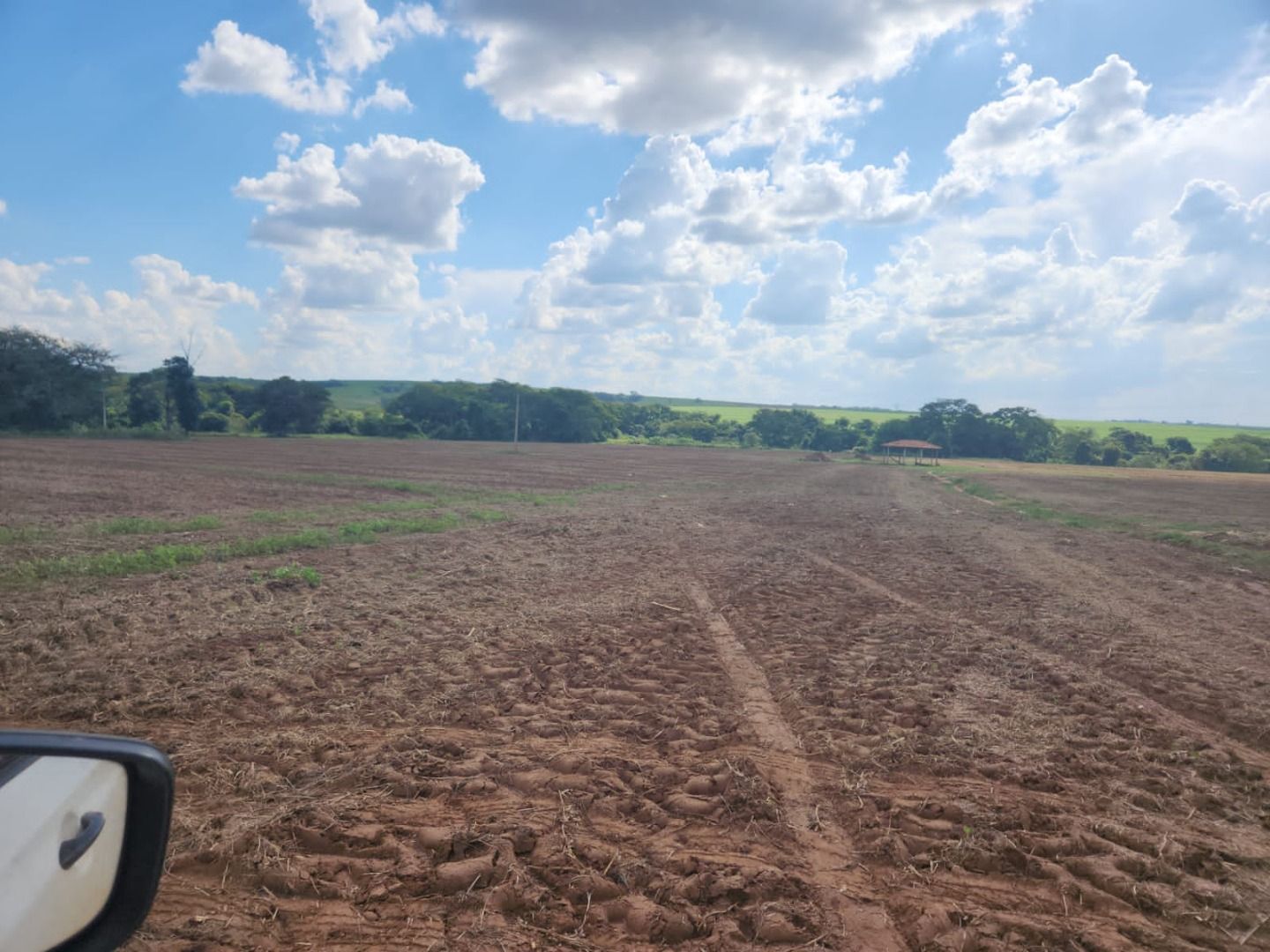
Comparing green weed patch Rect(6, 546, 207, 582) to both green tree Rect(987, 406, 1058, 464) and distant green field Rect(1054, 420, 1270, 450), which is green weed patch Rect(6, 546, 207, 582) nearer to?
green tree Rect(987, 406, 1058, 464)

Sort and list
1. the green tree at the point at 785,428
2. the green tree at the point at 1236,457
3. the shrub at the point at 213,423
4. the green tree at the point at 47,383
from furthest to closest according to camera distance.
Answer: the green tree at the point at 785,428 < the green tree at the point at 1236,457 < the shrub at the point at 213,423 < the green tree at the point at 47,383

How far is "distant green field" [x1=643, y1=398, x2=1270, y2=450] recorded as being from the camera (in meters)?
119

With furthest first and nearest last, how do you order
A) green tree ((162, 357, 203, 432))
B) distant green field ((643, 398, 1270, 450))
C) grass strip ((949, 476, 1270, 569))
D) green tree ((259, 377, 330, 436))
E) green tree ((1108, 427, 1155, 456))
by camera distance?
distant green field ((643, 398, 1270, 450)) < green tree ((1108, 427, 1155, 456)) < green tree ((259, 377, 330, 436)) < green tree ((162, 357, 203, 432)) < grass strip ((949, 476, 1270, 569))

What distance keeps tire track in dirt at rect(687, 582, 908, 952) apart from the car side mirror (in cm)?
255

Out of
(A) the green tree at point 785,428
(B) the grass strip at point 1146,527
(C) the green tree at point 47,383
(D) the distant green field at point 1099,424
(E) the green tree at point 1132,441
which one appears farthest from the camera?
(D) the distant green field at point 1099,424

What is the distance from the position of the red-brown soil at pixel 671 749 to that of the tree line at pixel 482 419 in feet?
182

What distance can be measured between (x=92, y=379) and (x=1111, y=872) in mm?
69541

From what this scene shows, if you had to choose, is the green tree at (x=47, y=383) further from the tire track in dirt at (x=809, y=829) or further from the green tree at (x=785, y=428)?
the green tree at (x=785, y=428)

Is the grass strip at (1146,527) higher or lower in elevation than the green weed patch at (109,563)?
lower

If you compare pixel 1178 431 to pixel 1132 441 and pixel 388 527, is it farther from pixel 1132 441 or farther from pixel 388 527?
pixel 388 527

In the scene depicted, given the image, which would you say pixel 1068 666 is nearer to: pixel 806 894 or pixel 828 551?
pixel 806 894

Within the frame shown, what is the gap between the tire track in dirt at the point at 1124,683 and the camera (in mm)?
4949

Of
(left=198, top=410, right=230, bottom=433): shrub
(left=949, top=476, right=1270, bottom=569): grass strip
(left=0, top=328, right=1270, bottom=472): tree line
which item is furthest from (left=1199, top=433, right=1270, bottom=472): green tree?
(left=198, top=410, right=230, bottom=433): shrub

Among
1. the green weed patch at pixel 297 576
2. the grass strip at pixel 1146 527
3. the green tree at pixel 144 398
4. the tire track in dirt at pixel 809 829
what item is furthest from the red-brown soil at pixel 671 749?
the green tree at pixel 144 398
